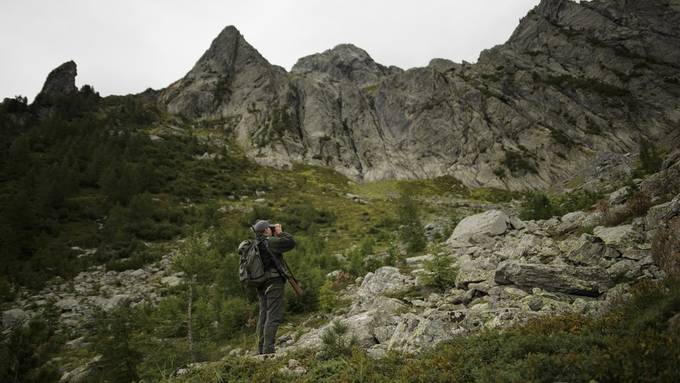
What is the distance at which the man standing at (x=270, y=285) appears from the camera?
7453 mm

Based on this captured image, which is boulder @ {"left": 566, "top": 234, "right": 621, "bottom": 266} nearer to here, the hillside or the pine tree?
the hillside

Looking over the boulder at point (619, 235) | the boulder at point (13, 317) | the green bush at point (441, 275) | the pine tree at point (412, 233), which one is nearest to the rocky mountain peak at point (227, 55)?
the pine tree at point (412, 233)

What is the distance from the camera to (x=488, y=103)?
86.8 metres

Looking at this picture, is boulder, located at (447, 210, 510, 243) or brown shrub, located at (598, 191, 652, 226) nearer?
brown shrub, located at (598, 191, 652, 226)

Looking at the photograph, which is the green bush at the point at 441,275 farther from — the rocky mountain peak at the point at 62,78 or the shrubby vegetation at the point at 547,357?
the rocky mountain peak at the point at 62,78

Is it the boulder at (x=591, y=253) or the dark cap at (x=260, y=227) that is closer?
the dark cap at (x=260, y=227)

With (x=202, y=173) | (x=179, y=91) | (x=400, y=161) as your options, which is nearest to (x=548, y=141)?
(x=400, y=161)

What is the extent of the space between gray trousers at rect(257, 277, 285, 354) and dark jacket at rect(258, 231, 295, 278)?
0.37 metres

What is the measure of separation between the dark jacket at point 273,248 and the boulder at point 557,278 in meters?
5.80

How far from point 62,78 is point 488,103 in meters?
119

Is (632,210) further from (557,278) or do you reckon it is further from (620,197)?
(557,278)

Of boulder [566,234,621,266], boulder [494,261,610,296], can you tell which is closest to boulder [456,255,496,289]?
boulder [494,261,610,296]

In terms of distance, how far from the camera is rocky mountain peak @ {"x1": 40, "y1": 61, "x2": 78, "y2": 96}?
311ft

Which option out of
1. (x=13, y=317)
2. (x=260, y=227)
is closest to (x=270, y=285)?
(x=260, y=227)
